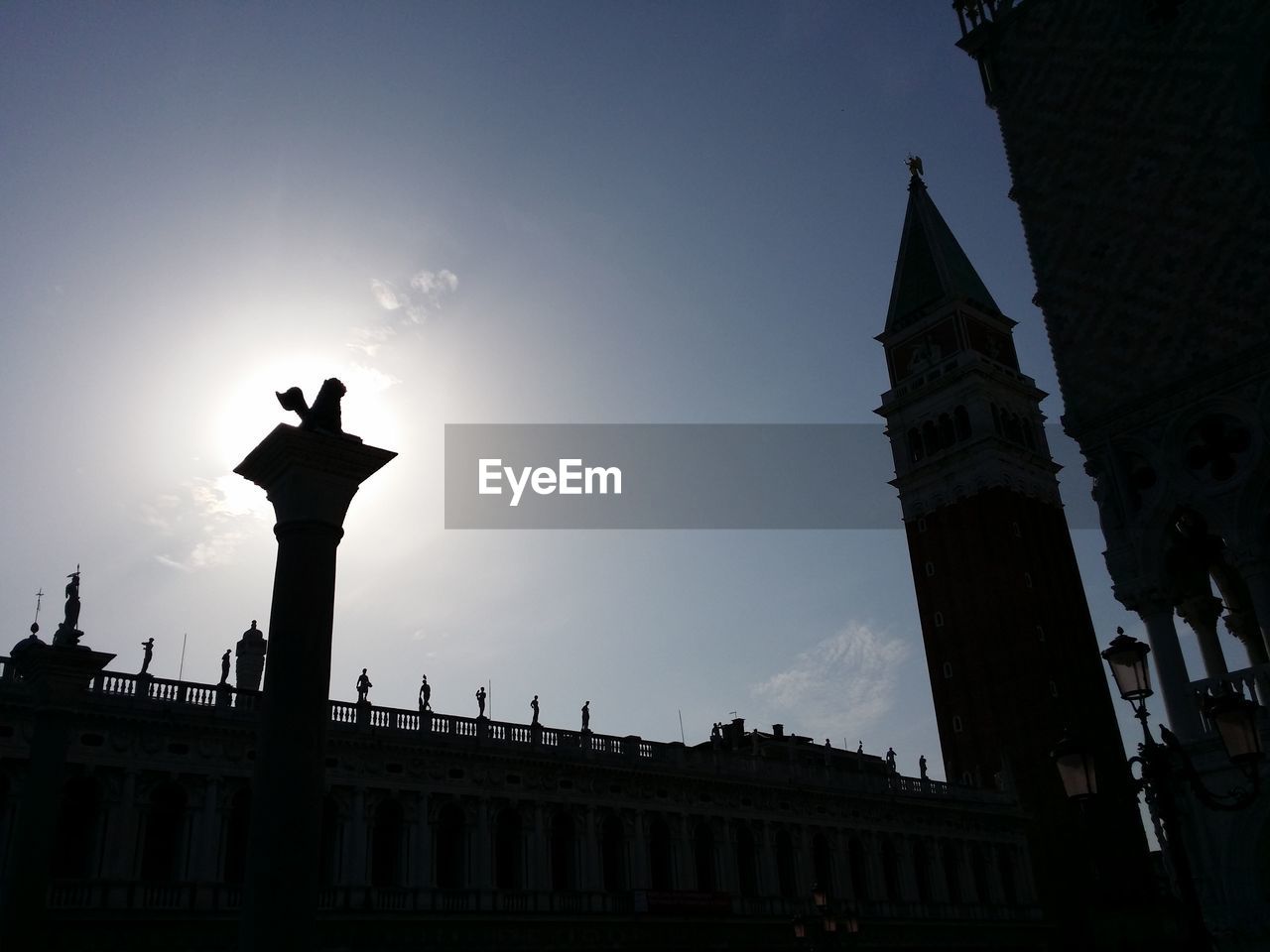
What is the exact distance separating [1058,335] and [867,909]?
28876 millimetres

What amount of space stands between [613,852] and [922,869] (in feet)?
52.6

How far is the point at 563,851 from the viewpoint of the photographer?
110 ft

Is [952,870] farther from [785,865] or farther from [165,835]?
[165,835]

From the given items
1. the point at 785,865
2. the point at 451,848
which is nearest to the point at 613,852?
the point at 451,848

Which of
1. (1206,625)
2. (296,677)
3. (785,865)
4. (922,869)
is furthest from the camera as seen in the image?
(922,869)

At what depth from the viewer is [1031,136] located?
65.3ft

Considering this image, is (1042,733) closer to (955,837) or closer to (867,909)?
(955,837)

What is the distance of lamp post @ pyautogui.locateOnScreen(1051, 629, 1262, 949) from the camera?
1017 cm

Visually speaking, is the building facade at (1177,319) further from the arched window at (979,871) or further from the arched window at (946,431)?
the arched window at (946,431)

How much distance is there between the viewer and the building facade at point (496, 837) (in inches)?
993

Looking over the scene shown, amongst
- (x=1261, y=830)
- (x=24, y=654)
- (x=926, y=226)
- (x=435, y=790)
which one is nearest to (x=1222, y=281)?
(x=1261, y=830)

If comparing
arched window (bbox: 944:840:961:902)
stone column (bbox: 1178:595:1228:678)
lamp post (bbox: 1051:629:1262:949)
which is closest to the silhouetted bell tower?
arched window (bbox: 944:840:961:902)

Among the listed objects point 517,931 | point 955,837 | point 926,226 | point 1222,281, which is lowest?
point 517,931

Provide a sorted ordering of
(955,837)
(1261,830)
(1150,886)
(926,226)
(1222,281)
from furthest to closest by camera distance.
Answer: (926,226) → (1150,886) → (955,837) → (1222,281) → (1261,830)
